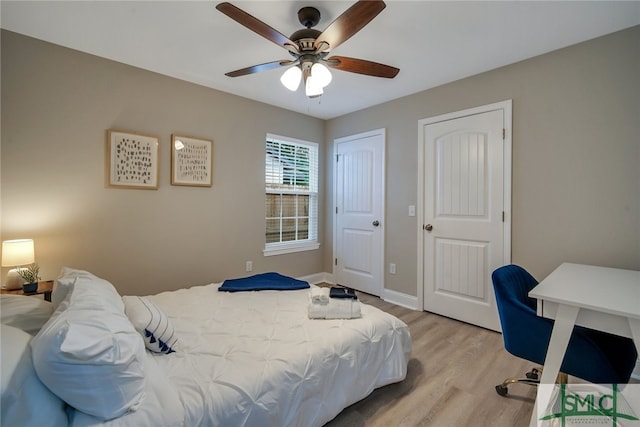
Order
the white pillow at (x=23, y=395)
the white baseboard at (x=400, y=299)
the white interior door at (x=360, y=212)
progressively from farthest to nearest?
the white interior door at (x=360, y=212), the white baseboard at (x=400, y=299), the white pillow at (x=23, y=395)

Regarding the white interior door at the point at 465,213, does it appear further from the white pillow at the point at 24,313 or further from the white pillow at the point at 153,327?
the white pillow at the point at 24,313

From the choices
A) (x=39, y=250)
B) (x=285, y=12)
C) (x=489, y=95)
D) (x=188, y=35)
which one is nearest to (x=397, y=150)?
(x=489, y=95)

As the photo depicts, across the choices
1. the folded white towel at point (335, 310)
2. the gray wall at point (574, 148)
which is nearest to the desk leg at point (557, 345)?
the folded white towel at point (335, 310)

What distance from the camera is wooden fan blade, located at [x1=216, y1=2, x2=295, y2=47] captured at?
1.44m

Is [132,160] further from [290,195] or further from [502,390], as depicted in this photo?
[502,390]

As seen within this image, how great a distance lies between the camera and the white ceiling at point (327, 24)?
1849mm

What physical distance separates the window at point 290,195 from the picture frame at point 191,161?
0.76m

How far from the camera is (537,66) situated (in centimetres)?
242

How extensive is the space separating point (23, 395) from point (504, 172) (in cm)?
326

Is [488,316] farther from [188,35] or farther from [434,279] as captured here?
[188,35]

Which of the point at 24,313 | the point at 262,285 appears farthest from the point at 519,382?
the point at 24,313

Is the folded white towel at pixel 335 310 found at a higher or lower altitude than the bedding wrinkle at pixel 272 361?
higher

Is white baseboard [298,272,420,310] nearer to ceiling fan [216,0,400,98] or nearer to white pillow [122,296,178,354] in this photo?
ceiling fan [216,0,400,98]

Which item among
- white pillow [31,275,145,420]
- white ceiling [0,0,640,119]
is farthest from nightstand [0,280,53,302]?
white ceiling [0,0,640,119]
